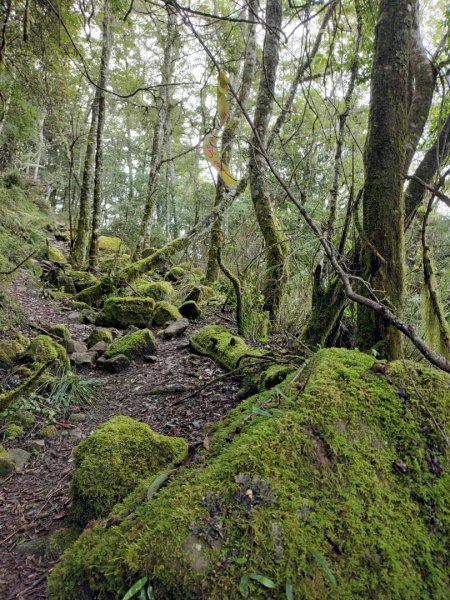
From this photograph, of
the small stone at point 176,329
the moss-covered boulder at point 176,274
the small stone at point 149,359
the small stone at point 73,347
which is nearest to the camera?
the small stone at point 73,347

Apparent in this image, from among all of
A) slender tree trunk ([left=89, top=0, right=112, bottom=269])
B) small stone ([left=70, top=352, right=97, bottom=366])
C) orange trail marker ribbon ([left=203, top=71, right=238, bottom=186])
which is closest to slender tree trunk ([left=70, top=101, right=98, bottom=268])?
slender tree trunk ([left=89, top=0, right=112, bottom=269])

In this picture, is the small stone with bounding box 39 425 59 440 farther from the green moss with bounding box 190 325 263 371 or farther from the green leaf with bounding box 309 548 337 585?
the green leaf with bounding box 309 548 337 585

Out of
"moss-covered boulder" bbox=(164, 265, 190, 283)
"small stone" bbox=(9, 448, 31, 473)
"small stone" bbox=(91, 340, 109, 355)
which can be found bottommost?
"small stone" bbox=(9, 448, 31, 473)

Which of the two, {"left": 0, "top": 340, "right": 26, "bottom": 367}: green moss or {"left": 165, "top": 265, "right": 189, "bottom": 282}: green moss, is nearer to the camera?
{"left": 0, "top": 340, "right": 26, "bottom": 367}: green moss

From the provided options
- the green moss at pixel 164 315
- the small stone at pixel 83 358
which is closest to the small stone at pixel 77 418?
the small stone at pixel 83 358

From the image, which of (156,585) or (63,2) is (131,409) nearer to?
(156,585)

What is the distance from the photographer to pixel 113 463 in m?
2.25

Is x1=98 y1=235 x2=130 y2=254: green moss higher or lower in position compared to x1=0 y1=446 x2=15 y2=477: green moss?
higher

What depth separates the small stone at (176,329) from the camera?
19.9 ft

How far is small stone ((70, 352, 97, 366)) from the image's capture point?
4843 millimetres

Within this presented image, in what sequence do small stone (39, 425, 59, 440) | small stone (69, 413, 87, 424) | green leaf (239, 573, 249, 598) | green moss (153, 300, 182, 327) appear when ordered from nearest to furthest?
green leaf (239, 573, 249, 598) → small stone (39, 425, 59, 440) → small stone (69, 413, 87, 424) → green moss (153, 300, 182, 327)

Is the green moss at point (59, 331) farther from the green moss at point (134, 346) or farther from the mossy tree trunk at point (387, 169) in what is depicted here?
the mossy tree trunk at point (387, 169)

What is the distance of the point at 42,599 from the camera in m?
1.66

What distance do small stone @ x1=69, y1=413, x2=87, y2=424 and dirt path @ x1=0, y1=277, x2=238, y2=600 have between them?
0.14ft
